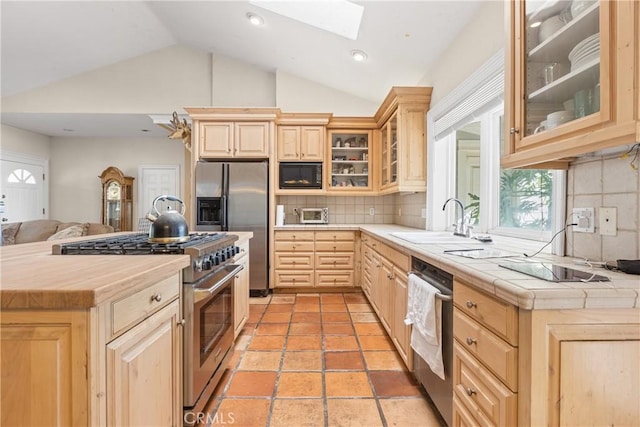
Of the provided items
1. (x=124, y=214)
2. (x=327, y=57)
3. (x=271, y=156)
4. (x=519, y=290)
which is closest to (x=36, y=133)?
(x=124, y=214)

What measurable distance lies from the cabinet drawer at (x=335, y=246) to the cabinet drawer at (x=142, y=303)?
2.52 meters

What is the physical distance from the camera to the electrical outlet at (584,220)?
4.12 ft

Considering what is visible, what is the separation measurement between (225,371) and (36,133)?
6666mm

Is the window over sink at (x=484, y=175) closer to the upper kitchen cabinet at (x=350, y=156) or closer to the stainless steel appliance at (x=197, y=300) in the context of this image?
the upper kitchen cabinet at (x=350, y=156)

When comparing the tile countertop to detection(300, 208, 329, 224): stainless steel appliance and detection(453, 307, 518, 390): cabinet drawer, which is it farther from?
detection(300, 208, 329, 224): stainless steel appliance

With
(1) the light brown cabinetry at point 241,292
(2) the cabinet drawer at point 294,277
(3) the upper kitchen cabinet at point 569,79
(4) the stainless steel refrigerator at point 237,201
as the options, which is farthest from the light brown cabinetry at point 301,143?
(3) the upper kitchen cabinet at point 569,79

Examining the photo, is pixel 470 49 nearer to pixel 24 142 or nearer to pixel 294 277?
pixel 294 277

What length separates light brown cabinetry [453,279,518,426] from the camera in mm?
922

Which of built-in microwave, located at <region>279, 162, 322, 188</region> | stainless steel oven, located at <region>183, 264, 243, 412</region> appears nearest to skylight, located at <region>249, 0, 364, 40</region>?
built-in microwave, located at <region>279, 162, 322, 188</region>

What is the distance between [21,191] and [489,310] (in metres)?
7.56

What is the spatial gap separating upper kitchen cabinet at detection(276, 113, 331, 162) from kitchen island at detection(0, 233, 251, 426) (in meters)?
3.10

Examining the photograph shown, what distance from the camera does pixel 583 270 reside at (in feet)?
3.54

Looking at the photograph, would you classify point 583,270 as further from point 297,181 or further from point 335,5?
point 297,181

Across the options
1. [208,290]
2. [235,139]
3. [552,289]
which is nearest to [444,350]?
[552,289]
